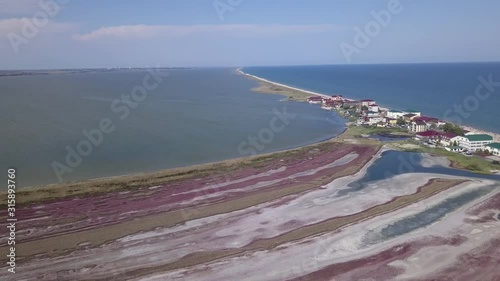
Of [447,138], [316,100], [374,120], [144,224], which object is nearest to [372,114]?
[374,120]

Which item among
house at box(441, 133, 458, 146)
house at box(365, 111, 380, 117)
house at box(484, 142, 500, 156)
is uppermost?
house at box(365, 111, 380, 117)

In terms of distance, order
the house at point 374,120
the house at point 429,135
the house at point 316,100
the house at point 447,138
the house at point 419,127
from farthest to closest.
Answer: the house at point 316,100 < the house at point 374,120 < the house at point 419,127 < the house at point 429,135 < the house at point 447,138

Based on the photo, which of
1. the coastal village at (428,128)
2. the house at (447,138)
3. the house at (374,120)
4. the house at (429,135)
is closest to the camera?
the coastal village at (428,128)

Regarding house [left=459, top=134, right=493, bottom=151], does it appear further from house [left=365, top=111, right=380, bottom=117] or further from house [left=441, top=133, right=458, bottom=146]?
house [left=365, top=111, right=380, bottom=117]

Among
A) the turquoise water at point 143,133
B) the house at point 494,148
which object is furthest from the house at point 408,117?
the house at point 494,148

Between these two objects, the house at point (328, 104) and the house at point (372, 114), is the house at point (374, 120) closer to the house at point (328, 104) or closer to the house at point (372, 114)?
the house at point (372, 114)

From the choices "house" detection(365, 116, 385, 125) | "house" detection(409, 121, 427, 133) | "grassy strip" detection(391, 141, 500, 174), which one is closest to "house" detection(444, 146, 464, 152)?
"grassy strip" detection(391, 141, 500, 174)

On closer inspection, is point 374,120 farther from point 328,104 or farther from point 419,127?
point 328,104
